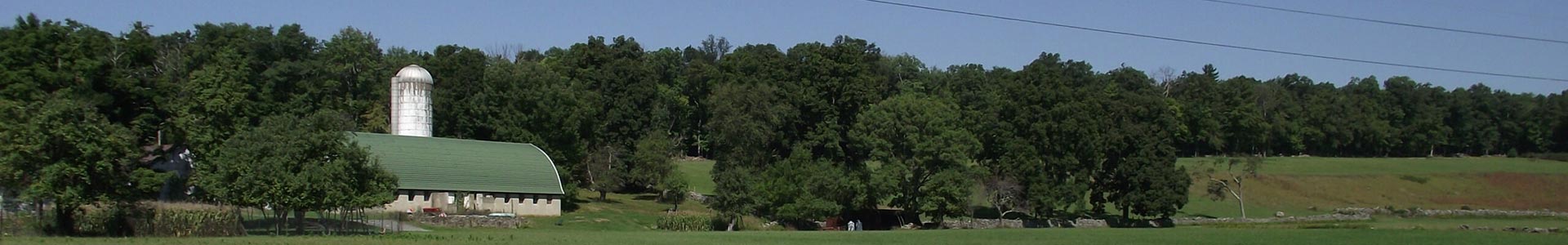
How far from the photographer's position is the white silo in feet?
263

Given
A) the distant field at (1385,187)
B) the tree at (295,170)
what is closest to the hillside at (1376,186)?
the distant field at (1385,187)

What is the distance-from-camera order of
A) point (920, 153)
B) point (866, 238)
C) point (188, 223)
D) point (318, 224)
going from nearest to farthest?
1. point (188, 223)
2. point (866, 238)
3. point (318, 224)
4. point (920, 153)

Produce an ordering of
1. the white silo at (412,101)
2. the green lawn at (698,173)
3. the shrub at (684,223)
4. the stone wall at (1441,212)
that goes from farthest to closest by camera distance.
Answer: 1. the green lawn at (698,173)
2. the stone wall at (1441,212)
3. the white silo at (412,101)
4. the shrub at (684,223)

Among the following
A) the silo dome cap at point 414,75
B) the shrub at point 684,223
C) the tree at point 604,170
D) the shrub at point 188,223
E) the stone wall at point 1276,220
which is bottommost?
the stone wall at point 1276,220

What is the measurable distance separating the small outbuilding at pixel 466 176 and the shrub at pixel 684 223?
9773mm

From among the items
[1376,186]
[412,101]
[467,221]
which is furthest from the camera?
[1376,186]

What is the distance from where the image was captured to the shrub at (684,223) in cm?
6550

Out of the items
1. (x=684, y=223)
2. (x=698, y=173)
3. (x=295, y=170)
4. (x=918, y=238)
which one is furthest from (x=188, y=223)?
(x=698, y=173)

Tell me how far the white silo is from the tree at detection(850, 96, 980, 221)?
2437 cm

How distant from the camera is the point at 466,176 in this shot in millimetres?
73000

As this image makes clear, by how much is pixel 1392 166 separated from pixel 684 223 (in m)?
82.5

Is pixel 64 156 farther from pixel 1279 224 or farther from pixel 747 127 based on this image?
pixel 1279 224

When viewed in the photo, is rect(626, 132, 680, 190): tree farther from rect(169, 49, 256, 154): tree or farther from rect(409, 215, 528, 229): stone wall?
rect(169, 49, 256, 154): tree

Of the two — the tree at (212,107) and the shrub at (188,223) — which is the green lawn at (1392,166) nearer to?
the tree at (212,107)
